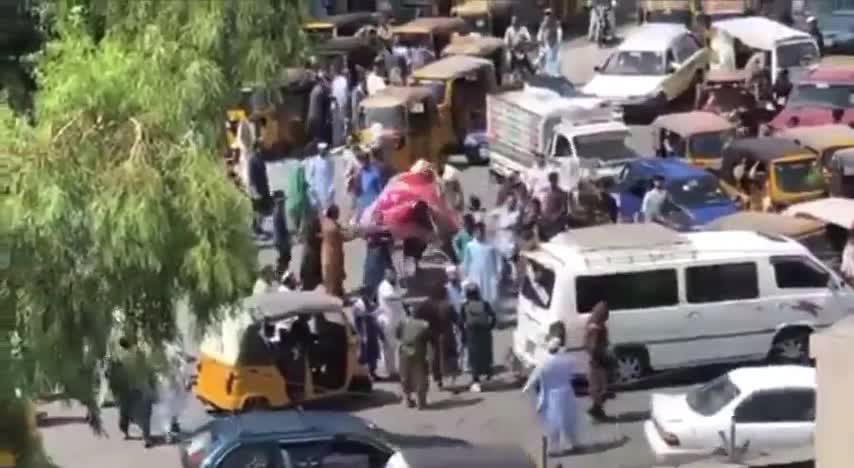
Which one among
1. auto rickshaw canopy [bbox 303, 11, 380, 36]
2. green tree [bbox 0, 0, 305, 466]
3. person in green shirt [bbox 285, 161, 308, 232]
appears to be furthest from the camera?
auto rickshaw canopy [bbox 303, 11, 380, 36]

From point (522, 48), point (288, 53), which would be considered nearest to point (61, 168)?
point (288, 53)

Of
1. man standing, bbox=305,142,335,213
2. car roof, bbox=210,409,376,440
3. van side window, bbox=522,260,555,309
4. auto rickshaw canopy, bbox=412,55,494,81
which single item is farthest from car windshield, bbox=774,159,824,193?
car roof, bbox=210,409,376,440

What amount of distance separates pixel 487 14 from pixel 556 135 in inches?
601

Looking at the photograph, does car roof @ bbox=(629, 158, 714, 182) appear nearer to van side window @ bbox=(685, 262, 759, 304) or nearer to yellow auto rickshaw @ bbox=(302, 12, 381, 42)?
van side window @ bbox=(685, 262, 759, 304)

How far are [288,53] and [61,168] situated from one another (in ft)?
21.5

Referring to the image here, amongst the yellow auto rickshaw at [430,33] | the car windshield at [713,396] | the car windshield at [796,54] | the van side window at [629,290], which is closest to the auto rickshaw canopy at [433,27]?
the yellow auto rickshaw at [430,33]

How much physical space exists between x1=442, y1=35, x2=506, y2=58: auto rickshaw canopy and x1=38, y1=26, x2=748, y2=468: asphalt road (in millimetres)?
14827

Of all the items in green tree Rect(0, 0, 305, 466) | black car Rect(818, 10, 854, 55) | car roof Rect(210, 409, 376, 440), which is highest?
green tree Rect(0, 0, 305, 466)

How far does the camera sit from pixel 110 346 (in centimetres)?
1155

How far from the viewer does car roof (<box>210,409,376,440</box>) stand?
15.5 meters

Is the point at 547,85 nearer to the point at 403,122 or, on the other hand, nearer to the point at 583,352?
the point at 403,122

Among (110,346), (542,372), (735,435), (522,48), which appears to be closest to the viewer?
(110,346)

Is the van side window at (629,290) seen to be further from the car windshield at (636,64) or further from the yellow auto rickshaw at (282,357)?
the car windshield at (636,64)

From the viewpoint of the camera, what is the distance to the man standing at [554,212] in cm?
2297
